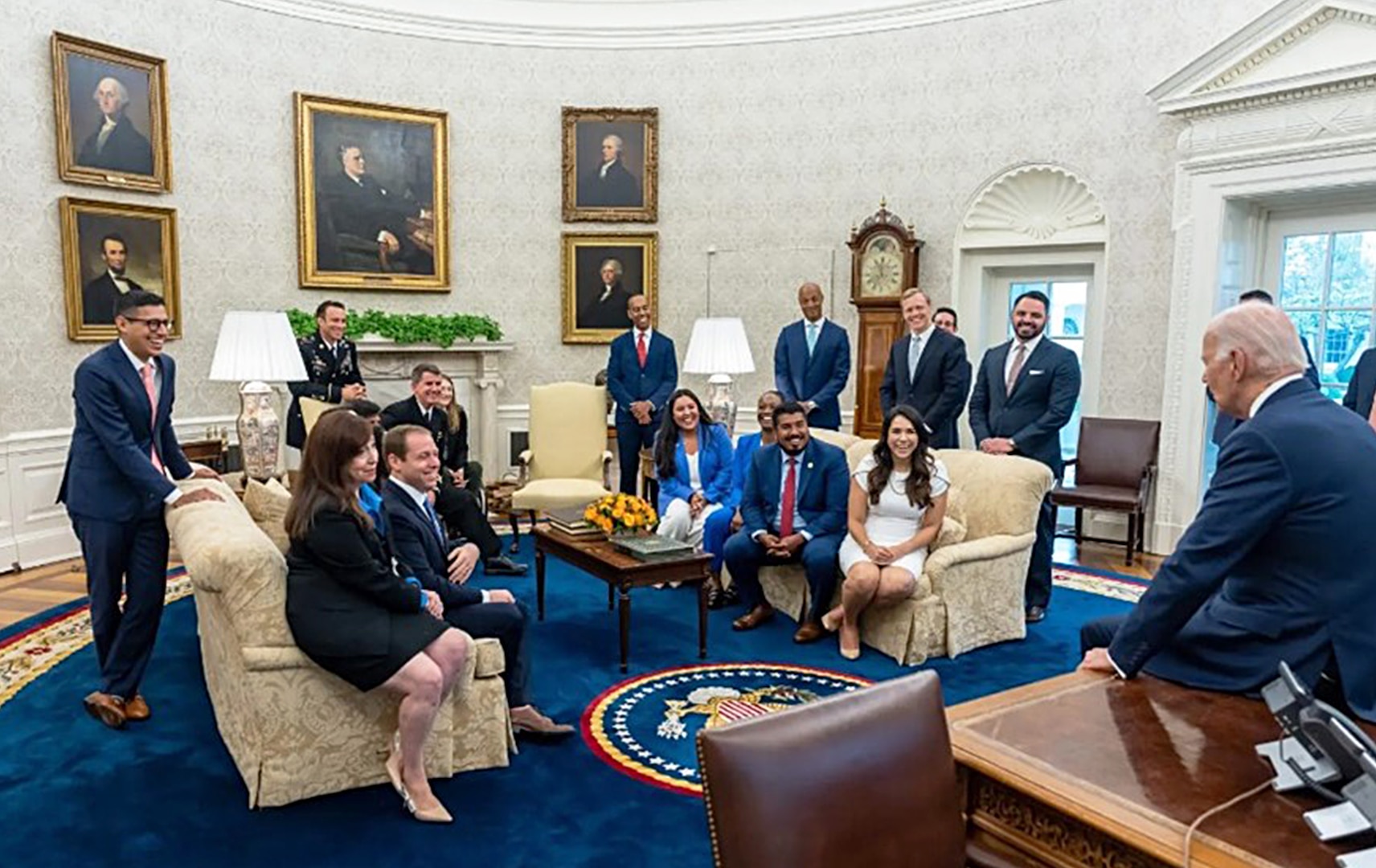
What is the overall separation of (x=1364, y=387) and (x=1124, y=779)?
3822 mm

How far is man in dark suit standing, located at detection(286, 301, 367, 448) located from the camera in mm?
6254

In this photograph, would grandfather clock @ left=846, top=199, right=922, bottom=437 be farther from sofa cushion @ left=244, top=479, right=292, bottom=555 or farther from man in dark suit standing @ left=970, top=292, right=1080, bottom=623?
sofa cushion @ left=244, top=479, right=292, bottom=555

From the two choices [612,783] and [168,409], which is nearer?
[612,783]

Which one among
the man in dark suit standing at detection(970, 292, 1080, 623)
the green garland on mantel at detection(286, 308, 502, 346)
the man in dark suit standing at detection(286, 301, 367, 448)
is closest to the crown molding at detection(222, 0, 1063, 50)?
the green garland on mantel at detection(286, 308, 502, 346)

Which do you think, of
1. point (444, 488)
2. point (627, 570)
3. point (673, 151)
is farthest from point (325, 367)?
point (673, 151)

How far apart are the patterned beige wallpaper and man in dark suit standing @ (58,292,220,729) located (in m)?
3.16

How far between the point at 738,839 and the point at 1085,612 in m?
4.51

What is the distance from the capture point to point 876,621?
4672 millimetres

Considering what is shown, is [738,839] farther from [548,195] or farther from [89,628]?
[548,195]

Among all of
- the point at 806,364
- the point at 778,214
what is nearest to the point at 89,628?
the point at 806,364

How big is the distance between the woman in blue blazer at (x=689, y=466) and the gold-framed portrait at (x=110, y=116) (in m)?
4.17

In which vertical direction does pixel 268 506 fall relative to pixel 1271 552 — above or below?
below

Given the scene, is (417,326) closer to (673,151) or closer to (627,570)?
(673,151)

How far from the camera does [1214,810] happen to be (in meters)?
1.48
